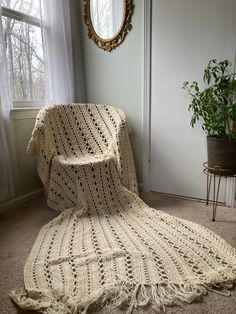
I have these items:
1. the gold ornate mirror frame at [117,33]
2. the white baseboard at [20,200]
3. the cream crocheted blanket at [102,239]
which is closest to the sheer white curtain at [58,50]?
the gold ornate mirror frame at [117,33]

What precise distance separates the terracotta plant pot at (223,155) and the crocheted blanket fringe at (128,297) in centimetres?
78

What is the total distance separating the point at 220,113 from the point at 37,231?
142 centimetres

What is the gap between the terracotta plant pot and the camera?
1.67 m

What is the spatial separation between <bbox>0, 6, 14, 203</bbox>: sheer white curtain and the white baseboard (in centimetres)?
9

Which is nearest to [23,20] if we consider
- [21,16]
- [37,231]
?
[21,16]

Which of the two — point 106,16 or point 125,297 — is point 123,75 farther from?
point 125,297

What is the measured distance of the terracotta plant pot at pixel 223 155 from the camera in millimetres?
1671

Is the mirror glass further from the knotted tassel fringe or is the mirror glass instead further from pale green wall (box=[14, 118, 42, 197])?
the knotted tassel fringe

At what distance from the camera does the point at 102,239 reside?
4.65 ft

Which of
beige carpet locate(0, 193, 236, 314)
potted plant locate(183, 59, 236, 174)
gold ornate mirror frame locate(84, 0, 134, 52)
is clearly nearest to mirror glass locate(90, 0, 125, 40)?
gold ornate mirror frame locate(84, 0, 134, 52)

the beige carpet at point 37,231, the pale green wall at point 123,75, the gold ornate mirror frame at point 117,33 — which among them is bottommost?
the beige carpet at point 37,231

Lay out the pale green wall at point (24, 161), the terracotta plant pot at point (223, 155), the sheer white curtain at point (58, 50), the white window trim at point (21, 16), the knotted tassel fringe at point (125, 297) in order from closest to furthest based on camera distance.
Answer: the knotted tassel fringe at point (125, 297), the terracotta plant pot at point (223, 155), the white window trim at point (21, 16), the pale green wall at point (24, 161), the sheer white curtain at point (58, 50)

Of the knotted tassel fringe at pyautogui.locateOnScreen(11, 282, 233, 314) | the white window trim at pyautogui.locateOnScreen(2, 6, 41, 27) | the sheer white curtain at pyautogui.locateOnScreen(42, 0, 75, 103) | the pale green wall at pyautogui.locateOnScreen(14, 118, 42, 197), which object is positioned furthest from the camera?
the sheer white curtain at pyautogui.locateOnScreen(42, 0, 75, 103)

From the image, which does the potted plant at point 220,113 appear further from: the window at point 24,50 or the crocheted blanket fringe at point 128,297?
the window at point 24,50
